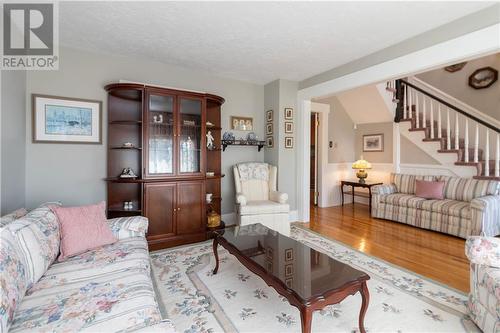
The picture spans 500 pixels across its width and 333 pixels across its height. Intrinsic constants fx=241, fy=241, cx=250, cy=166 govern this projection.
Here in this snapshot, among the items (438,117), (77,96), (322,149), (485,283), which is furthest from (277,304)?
(438,117)

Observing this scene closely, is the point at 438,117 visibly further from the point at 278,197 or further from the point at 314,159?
the point at 278,197

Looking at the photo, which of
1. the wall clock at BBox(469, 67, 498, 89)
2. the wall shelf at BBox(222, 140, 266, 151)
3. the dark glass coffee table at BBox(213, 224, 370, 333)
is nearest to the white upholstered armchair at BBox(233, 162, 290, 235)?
the wall shelf at BBox(222, 140, 266, 151)

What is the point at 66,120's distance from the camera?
9.59ft

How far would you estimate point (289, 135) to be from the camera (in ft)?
13.8

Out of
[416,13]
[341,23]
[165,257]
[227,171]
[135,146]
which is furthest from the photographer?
[227,171]

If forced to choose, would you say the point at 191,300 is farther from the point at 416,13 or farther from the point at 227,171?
Result: the point at 416,13

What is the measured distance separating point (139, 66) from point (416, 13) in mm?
3247

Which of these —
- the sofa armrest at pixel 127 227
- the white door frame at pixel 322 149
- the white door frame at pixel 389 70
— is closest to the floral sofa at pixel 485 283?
the white door frame at pixel 389 70

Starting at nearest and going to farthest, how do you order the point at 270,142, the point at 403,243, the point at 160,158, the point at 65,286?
1. the point at 65,286
2. the point at 160,158
3. the point at 403,243
4. the point at 270,142

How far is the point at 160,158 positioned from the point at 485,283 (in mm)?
3218

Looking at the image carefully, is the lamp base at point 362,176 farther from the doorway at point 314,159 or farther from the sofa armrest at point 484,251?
the sofa armrest at point 484,251

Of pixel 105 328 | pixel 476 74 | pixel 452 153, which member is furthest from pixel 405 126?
pixel 105 328

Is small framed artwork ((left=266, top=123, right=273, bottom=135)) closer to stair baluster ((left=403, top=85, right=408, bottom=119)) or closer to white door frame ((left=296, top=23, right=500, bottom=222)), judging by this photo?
white door frame ((left=296, top=23, right=500, bottom=222))

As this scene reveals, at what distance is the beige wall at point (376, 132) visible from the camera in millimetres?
5297
